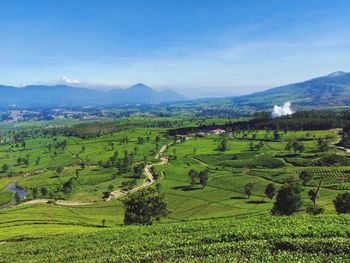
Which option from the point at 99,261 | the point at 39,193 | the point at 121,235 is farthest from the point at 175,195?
the point at 99,261

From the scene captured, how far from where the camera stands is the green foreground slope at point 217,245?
31547mm

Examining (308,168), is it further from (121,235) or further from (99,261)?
(99,261)

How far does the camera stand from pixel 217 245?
35188 millimetres

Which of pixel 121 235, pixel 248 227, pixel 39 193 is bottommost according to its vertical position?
pixel 39 193

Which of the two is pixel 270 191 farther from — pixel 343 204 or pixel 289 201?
pixel 343 204

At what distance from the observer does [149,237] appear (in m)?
45.1

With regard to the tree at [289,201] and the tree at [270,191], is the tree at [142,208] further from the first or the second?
the tree at [270,191]

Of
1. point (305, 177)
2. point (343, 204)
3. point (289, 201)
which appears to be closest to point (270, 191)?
point (305, 177)

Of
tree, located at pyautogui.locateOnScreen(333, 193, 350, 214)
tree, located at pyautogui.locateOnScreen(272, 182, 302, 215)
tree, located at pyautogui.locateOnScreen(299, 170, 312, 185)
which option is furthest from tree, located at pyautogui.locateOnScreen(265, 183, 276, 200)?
tree, located at pyautogui.locateOnScreen(333, 193, 350, 214)

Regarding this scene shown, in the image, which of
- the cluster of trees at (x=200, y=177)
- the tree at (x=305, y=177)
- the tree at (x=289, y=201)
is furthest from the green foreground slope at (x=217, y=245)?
the cluster of trees at (x=200, y=177)

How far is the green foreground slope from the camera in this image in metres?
31.5

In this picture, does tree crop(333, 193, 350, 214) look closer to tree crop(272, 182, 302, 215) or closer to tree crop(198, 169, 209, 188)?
tree crop(272, 182, 302, 215)

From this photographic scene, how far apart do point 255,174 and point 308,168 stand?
25.0 metres

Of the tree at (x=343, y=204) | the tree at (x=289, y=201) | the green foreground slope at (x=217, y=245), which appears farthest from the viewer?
the tree at (x=289, y=201)
